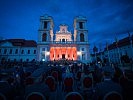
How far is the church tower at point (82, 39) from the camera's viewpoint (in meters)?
47.2

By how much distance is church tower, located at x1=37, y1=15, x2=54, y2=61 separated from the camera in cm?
4603

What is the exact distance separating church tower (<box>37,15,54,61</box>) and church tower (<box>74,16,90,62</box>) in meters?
12.5

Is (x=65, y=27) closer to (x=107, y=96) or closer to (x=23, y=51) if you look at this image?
(x=23, y=51)

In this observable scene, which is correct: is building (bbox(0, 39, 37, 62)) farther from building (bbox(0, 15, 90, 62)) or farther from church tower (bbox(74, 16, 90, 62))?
church tower (bbox(74, 16, 90, 62))

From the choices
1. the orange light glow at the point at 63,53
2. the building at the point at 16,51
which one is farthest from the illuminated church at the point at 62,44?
the building at the point at 16,51

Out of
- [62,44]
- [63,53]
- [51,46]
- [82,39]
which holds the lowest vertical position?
[63,53]

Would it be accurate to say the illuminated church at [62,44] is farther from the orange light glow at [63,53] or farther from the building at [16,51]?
the building at [16,51]

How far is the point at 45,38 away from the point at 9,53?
2215 cm

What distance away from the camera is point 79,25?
52.2 meters

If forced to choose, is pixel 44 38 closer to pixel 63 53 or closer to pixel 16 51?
pixel 63 53

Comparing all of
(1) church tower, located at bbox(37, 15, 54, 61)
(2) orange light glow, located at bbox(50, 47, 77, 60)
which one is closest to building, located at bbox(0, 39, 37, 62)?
(1) church tower, located at bbox(37, 15, 54, 61)

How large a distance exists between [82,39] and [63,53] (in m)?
10.7

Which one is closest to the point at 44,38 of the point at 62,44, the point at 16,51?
the point at 62,44

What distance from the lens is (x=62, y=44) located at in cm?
4500
